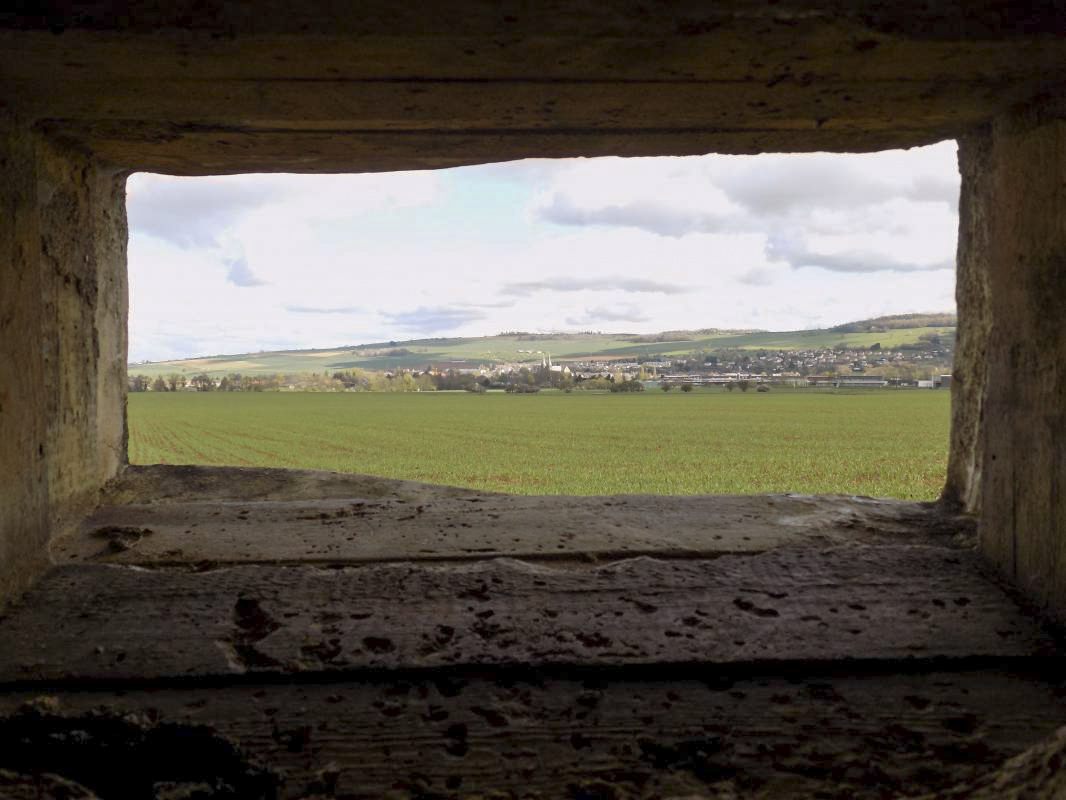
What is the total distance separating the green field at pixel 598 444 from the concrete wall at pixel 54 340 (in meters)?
3.15

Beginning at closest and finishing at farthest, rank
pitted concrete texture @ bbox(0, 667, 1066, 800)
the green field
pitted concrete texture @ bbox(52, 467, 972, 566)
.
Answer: pitted concrete texture @ bbox(0, 667, 1066, 800) → pitted concrete texture @ bbox(52, 467, 972, 566) → the green field

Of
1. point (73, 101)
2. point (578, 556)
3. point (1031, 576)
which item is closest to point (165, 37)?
point (73, 101)

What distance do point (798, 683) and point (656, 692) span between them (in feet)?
1.08

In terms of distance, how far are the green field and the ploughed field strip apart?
5.70ft

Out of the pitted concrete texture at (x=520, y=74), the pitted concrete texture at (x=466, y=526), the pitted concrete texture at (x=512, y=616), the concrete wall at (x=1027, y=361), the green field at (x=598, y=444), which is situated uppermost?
the pitted concrete texture at (x=520, y=74)

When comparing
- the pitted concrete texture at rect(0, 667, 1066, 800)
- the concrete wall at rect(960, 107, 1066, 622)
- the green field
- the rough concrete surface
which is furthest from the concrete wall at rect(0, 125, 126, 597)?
the green field

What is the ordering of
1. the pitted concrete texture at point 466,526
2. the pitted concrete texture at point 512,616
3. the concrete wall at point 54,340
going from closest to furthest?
the pitted concrete texture at point 512,616
the concrete wall at point 54,340
the pitted concrete texture at point 466,526

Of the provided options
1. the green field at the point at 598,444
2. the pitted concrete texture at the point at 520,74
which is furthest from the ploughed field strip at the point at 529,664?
the green field at the point at 598,444

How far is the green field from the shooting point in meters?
11.2

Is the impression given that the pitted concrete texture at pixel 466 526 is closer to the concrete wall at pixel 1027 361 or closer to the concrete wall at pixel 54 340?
the concrete wall at pixel 54 340

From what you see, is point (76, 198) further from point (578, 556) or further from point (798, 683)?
point (798, 683)

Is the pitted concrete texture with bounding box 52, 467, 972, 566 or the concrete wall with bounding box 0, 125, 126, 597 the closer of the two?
the concrete wall with bounding box 0, 125, 126, 597

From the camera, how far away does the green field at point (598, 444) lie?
11.2 meters

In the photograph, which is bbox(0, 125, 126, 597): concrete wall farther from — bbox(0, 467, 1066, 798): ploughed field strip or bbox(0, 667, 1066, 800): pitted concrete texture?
bbox(0, 667, 1066, 800): pitted concrete texture
